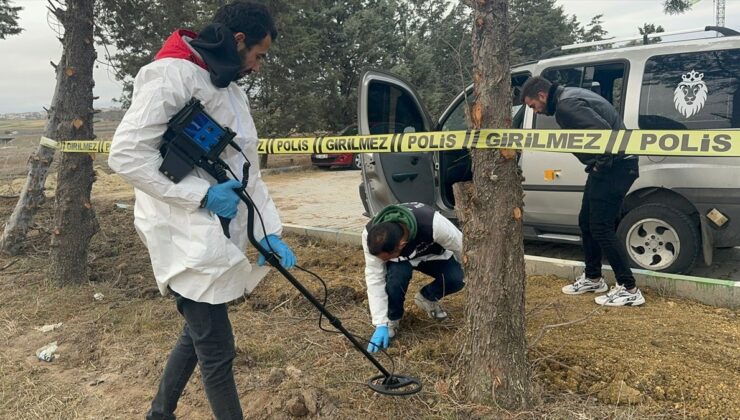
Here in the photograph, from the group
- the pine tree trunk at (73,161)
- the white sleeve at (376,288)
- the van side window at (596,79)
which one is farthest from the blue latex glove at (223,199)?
the van side window at (596,79)

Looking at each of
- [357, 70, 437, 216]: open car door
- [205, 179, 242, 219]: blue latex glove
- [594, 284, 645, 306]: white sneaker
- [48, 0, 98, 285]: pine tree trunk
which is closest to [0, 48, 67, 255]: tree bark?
[48, 0, 98, 285]: pine tree trunk

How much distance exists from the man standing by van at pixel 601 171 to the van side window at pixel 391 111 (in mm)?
1792

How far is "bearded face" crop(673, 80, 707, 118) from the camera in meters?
4.15

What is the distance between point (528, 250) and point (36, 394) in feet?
15.6

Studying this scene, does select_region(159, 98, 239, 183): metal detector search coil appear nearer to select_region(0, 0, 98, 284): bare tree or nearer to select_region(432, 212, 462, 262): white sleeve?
select_region(432, 212, 462, 262): white sleeve

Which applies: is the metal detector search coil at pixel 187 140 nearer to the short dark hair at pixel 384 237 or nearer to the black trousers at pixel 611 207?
the short dark hair at pixel 384 237

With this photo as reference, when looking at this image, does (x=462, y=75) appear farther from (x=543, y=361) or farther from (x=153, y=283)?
(x=153, y=283)

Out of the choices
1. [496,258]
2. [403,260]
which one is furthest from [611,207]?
[496,258]

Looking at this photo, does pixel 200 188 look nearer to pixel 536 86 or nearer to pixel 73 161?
pixel 536 86

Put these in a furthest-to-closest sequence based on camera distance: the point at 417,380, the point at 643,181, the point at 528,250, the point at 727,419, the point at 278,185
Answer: the point at 278,185 → the point at 528,250 → the point at 643,181 → the point at 417,380 → the point at 727,419

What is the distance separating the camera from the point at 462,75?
276cm

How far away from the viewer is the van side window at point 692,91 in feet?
13.2

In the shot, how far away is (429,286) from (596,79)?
2.77 meters

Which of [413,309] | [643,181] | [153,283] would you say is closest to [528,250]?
[643,181]
